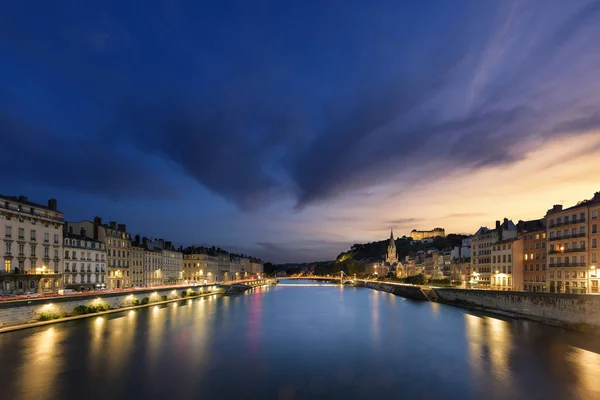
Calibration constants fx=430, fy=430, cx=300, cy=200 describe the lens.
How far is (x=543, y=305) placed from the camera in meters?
53.7

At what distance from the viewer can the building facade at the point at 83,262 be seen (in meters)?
70.8

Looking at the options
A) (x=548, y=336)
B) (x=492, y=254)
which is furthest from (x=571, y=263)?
(x=492, y=254)

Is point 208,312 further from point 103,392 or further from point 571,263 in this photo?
point 571,263

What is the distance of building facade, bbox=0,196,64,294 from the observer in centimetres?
5534

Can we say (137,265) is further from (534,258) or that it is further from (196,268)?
(534,258)

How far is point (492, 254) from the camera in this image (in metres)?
86.3

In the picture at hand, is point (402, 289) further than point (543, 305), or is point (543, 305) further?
point (402, 289)

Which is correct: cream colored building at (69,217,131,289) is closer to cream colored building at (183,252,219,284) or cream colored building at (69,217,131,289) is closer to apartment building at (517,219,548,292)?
cream colored building at (183,252,219,284)

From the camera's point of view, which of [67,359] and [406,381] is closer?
[406,381]

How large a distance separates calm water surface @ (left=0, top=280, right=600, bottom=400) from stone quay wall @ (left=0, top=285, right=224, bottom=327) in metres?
2.06

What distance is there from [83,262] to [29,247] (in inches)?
618

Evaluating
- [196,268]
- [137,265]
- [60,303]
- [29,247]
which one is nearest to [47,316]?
[60,303]

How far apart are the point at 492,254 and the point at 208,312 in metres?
56.3

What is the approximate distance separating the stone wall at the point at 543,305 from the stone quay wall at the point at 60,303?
57.3m
